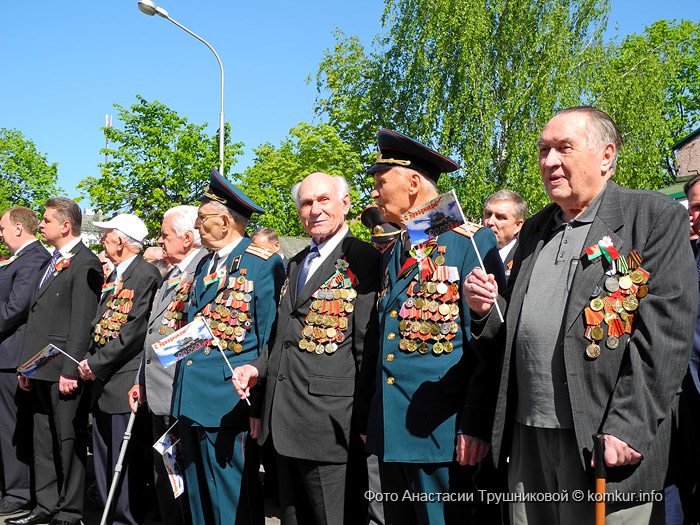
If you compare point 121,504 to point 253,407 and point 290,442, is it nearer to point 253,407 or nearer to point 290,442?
point 253,407

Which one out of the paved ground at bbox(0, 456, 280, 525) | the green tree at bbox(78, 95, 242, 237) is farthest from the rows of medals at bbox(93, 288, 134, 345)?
the green tree at bbox(78, 95, 242, 237)

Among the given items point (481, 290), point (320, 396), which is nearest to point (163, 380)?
point (320, 396)

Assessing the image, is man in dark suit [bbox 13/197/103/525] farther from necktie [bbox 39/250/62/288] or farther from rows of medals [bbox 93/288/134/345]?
rows of medals [bbox 93/288/134/345]

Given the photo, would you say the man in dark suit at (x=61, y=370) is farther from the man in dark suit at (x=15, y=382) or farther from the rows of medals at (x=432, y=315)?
the rows of medals at (x=432, y=315)

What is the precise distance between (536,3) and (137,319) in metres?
23.3

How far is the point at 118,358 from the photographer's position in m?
5.26

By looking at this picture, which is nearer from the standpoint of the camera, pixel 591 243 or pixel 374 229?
pixel 591 243

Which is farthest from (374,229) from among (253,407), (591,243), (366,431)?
(591,243)

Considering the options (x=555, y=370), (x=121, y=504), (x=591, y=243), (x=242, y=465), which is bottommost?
(x=121, y=504)

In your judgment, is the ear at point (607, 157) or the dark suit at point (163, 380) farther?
the dark suit at point (163, 380)

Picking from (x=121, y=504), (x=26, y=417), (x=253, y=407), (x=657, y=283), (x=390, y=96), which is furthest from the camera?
(x=390, y=96)

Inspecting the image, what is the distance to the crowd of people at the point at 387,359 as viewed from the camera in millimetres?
2457

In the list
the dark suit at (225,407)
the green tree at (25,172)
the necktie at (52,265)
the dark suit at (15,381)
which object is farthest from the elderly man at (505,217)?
the green tree at (25,172)

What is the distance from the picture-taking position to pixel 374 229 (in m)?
6.75
